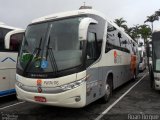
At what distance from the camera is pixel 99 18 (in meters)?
9.30

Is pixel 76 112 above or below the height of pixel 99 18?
below

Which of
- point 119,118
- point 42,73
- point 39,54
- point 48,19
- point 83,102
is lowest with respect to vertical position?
point 119,118

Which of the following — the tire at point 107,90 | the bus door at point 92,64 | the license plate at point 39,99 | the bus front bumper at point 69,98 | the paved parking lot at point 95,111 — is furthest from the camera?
the tire at point 107,90

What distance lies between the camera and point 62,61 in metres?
7.46

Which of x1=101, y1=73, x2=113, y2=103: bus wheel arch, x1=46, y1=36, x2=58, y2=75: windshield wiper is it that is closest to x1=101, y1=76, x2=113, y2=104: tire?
x1=101, y1=73, x2=113, y2=103: bus wheel arch

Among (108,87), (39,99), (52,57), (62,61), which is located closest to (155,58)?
(108,87)

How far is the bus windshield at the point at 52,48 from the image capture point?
7.48m

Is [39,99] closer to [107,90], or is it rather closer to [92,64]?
[92,64]

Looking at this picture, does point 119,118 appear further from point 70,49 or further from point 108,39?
point 108,39

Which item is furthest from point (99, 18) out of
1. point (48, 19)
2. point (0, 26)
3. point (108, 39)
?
point (0, 26)

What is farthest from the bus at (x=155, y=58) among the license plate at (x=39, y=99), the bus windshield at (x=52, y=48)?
the license plate at (x=39, y=99)

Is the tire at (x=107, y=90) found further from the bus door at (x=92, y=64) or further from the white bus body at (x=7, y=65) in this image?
the white bus body at (x=7, y=65)

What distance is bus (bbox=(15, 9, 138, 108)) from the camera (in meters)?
7.33

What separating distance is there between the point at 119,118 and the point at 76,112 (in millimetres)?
1527
